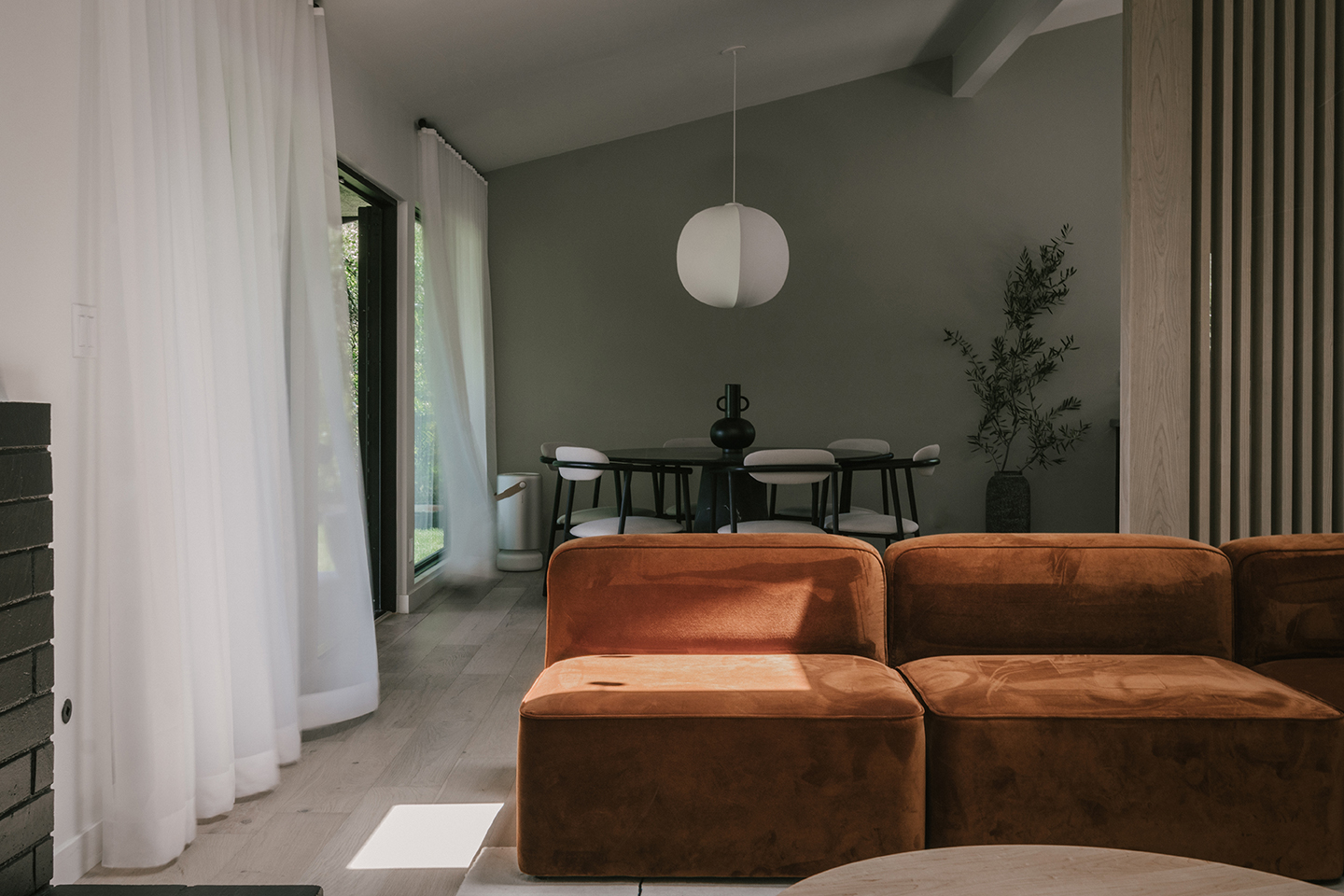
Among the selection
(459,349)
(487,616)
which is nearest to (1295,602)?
(487,616)

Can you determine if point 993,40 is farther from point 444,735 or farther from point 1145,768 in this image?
point 444,735

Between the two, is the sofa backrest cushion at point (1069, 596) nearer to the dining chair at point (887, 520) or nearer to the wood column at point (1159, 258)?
the wood column at point (1159, 258)

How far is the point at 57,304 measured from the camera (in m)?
1.83

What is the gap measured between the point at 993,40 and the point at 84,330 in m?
4.82

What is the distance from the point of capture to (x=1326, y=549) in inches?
80.6

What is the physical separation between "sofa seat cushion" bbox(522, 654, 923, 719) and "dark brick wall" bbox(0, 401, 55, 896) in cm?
89

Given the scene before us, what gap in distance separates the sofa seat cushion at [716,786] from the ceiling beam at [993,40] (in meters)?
4.04

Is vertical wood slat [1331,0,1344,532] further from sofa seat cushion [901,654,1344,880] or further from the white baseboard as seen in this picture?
the white baseboard

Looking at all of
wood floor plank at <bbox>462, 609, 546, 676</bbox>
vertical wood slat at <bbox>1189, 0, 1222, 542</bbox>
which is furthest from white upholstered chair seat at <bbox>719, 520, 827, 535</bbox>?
vertical wood slat at <bbox>1189, 0, 1222, 542</bbox>

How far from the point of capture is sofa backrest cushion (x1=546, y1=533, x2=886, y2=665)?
6.66ft

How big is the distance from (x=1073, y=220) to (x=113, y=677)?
583cm

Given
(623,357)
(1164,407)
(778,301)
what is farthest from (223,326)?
(778,301)

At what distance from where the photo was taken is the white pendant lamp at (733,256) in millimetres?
4062

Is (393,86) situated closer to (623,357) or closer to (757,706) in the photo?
(623,357)
